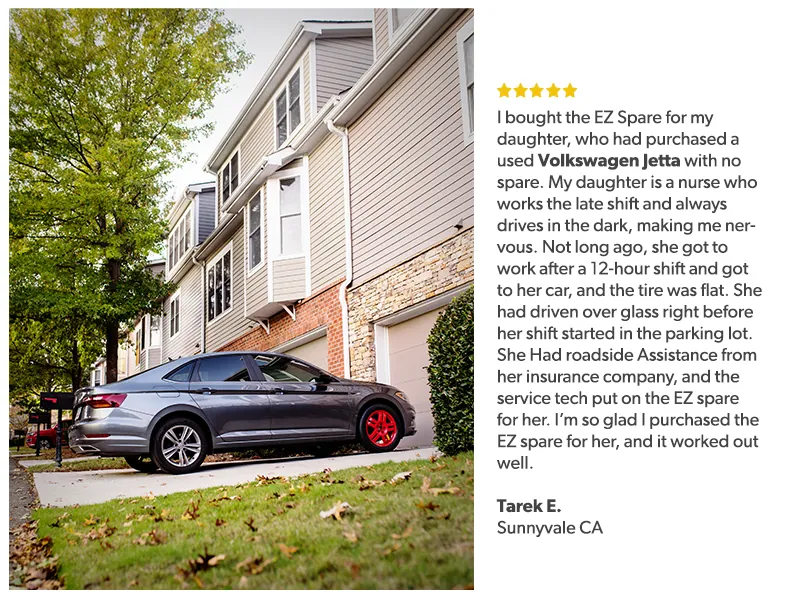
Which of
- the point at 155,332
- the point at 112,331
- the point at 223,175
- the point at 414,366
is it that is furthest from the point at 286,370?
the point at 155,332

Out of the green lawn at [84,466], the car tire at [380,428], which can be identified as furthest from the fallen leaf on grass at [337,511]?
the green lawn at [84,466]

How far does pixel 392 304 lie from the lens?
8.26 metres

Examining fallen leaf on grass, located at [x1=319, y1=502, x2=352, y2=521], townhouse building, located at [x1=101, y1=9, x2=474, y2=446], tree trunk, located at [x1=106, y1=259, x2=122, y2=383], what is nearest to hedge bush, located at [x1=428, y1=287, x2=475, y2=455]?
townhouse building, located at [x1=101, y1=9, x2=474, y2=446]

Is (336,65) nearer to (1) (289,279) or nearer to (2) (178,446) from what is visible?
(1) (289,279)

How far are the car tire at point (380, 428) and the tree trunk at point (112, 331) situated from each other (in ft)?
17.7

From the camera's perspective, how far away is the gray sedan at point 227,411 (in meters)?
6.45

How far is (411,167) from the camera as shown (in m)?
8.23

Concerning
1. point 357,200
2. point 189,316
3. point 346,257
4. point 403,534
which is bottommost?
point 403,534

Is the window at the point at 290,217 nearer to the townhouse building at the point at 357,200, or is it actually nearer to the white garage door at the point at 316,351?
the townhouse building at the point at 357,200

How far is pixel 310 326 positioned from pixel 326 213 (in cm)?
151

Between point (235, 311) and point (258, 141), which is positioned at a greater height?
point (258, 141)
